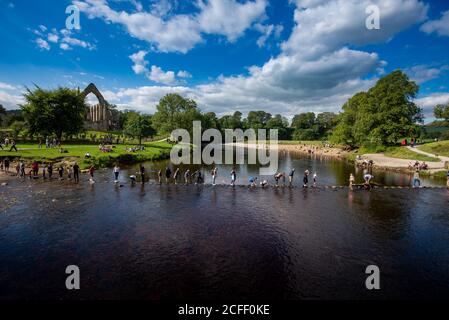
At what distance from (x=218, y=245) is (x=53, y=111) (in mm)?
60824

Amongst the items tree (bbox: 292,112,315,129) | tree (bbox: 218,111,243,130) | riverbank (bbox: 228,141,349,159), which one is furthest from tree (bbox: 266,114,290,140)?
riverbank (bbox: 228,141,349,159)

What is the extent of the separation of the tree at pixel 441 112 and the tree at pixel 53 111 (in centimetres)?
10532

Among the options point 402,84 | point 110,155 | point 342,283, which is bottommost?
point 342,283

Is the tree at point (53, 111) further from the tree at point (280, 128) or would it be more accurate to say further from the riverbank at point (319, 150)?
the tree at point (280, 128)

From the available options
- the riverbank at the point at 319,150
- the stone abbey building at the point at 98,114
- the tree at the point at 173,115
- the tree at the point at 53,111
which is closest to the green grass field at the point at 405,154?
the riverbank at the point at 319,150

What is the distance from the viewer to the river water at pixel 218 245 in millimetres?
10422

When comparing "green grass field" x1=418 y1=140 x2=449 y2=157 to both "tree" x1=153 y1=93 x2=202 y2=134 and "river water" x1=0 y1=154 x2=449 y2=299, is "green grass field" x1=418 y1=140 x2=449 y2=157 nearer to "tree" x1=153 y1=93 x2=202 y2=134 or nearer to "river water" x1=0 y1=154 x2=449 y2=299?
"river water" x1=0 y1=154 x2=449 y2=299

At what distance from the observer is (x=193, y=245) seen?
1415 cm

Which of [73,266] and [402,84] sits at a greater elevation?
[402,84]

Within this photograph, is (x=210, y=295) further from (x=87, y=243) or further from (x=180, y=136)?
(x=180, y=136)

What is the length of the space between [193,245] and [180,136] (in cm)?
9202

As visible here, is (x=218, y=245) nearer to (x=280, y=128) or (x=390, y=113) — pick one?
(x=390, y=113)

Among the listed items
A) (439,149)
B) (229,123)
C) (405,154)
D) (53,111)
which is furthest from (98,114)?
(439,149)

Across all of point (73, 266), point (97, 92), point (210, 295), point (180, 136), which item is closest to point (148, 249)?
point (73, 266)
